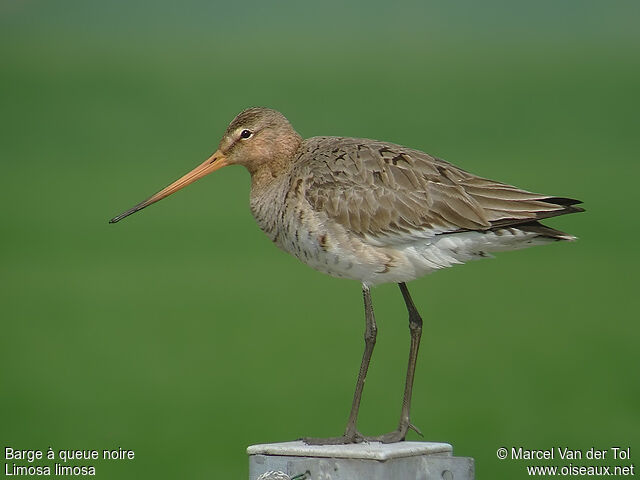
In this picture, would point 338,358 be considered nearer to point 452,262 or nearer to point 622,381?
point 622,381

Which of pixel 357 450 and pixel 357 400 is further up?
pixel 357 400

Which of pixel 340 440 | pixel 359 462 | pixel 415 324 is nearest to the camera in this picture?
pixel 359 462

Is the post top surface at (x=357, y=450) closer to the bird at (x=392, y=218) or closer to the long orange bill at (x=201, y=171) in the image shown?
the bird at (x=392, y=218)

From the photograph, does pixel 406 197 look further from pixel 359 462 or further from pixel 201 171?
pixel 359 462

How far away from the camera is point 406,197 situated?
8.49 metres

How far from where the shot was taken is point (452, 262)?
8.44m

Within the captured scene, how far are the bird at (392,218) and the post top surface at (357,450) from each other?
1.58 feet

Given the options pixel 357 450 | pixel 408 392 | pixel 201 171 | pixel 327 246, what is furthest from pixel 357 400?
pixel 201 171

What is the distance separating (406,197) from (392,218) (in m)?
0.16

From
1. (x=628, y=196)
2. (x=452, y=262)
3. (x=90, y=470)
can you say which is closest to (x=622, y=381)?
(x=90, y=470)

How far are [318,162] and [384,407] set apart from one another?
5979 millimetres

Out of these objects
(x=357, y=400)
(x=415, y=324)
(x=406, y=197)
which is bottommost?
(x=357, y=400)

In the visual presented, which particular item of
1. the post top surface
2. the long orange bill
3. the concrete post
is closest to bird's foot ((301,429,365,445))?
the post top surface

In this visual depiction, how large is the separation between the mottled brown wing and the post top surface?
1324mm
